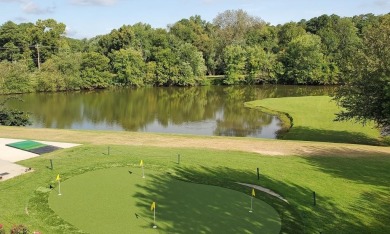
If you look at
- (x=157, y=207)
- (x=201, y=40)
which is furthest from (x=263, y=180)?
(x=201, y=40)

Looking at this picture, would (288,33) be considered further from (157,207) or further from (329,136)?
(157,207)

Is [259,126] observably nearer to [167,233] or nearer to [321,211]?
[321,211]

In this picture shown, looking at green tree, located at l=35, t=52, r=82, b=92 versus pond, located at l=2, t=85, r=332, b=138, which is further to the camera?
green tree, located at l=35, t=52, r=82, b=92

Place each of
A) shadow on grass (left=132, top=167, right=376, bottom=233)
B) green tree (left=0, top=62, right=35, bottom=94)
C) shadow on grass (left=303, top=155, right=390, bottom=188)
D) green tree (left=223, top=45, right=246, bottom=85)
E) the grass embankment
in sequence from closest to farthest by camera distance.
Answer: shadow on grass (left=132, top=167, right=376, bottom=233) → the grass embankment → shadow on grass (left=303, top=155, right=390, bottom=188) → green tree (left=0, top=62, right=35, bottom=94) → green tree (left=223, top=45, right=246, bottom=85)

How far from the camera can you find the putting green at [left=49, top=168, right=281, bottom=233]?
12.5 metres

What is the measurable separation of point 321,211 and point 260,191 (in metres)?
2.64

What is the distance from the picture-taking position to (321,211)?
14.7 meters

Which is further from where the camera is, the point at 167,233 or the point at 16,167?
the point at 16,167

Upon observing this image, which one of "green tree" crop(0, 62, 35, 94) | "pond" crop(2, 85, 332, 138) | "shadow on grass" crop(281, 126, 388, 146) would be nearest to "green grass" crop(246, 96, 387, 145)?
"shadow on grass" crop(281, 126, 388, 146)

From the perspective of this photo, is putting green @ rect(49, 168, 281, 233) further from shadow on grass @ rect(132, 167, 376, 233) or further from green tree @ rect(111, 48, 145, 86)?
green tree @ rect(111, 48, 145, 86)

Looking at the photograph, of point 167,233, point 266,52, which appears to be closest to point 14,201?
point 167,233

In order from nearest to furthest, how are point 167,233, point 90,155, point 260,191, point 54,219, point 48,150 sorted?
point 167,233
point 54,219
point 260,191
point 90,155
point 48,150

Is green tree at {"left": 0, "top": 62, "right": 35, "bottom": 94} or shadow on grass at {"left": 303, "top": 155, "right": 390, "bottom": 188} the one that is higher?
green tree at {"left": 0, "top": 62, "right": 35, "bottom": 94}

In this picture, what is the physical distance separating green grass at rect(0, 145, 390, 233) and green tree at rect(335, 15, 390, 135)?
542 cm
